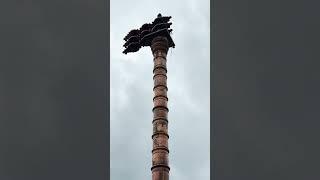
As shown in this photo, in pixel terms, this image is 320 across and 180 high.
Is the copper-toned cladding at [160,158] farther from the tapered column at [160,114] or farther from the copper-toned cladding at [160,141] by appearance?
the copper-toned cladding at [160,141]

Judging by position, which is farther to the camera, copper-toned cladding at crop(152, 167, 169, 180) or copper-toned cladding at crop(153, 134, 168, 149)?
copper-toned cladding at crop(153, 134, 168, 149)

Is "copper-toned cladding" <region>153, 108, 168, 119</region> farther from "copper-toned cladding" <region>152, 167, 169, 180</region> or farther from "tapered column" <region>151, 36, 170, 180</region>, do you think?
"copper-toned cladding" <region>152, 167, 169, 180</region>

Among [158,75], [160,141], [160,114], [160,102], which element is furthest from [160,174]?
[158,75]

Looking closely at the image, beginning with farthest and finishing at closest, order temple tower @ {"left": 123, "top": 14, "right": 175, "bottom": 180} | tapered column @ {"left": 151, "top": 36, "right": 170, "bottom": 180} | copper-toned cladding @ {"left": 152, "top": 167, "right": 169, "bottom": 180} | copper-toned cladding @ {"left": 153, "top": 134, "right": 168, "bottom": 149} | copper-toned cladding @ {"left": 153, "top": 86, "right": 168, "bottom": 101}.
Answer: copper-toned cladding @ {"left": 153, "top": 86, "right": 168, "bottom": 101}, copper-toned cladding @ {"left": 153, "top": 134, "right": 168, "bottom": 149}, temple tower @ {"left": 123, "top": 14, "right": 175, "bottom": 180}, tapered column @ {"left": 151, "top": 36, "right": 170, "bottom": 180}, copper-toned cladding @ {"left": 152, "top": 167, "right": 169, "bottom": 180}

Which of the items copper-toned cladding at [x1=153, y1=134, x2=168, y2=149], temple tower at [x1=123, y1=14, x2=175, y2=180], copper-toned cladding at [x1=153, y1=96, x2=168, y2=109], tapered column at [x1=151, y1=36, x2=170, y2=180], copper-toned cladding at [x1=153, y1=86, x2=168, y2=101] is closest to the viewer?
tapered column at [x1=151, y1=36, x2=170, y2=180]

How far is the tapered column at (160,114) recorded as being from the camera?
23859 millimetres

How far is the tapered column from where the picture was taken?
78.3ft

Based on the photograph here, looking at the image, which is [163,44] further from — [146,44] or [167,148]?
[167,148]

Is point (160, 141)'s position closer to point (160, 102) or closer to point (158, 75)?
point (160, 102)

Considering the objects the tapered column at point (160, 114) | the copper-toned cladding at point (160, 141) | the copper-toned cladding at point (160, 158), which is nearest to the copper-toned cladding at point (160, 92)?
the tapered column at point (160, 114)

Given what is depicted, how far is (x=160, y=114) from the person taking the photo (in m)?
25.5

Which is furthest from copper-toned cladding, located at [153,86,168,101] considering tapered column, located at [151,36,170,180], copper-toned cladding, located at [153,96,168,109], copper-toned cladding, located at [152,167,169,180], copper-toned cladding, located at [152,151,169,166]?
copper-toned cladding, located at [152,167,169,180]

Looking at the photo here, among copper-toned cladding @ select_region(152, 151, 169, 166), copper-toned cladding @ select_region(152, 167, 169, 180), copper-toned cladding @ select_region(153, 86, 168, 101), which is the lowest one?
copper-toned cladding @ select_region(152, 167, 169, 180)
